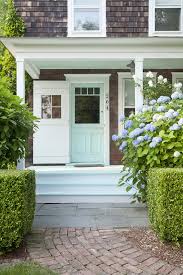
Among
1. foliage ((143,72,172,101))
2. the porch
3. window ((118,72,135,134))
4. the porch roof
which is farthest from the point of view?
window ((118,72,135,134))

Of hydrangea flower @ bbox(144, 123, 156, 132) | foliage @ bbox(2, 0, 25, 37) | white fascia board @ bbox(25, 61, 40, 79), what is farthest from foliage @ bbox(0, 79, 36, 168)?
foliage @ bbox(2, 0, 25, 37)

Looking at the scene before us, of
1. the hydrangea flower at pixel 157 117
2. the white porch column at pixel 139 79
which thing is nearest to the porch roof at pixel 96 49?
the white porch column at pixel 139 79

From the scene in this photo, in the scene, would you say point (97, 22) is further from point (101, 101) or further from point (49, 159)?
point (49, 159)

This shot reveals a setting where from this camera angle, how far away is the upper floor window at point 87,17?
998cm

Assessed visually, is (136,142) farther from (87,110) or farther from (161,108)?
(87,110)

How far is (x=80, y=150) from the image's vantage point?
10633mm

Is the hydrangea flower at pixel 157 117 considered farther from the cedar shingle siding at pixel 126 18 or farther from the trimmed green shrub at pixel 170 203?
the cedar shingle siding at pixel 126 18

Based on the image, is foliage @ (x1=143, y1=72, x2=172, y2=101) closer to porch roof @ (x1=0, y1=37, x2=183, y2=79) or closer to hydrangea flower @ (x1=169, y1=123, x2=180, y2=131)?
porch roof @ (x1=0, y1=37, x2=183, y2=79)

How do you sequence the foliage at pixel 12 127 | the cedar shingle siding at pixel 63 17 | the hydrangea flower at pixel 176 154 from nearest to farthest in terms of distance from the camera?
1. the hydrangea flower at pixel 176 154
2. the foliage at pixel 12 127
3. the cedar shingle siding at pixel 63 17

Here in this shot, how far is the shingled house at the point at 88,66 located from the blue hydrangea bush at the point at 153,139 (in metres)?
2.26

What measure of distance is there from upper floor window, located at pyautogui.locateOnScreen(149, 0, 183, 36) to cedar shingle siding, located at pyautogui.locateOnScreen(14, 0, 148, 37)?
180 millimetres

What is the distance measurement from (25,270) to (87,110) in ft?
23.1

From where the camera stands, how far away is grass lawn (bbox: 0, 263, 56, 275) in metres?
3.92

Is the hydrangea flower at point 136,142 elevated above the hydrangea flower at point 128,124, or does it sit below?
below
